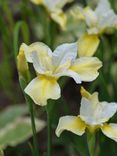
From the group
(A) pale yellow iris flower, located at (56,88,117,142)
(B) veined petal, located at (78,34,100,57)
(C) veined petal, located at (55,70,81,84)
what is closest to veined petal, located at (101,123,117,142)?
(A) pale yellow iris flower, located at (56,88,117,142)

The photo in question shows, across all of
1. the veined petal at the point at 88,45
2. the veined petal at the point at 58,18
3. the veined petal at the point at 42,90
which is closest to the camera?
the veined petal at the point at 42,90

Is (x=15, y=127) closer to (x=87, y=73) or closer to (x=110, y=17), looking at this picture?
(x=110, y=17)

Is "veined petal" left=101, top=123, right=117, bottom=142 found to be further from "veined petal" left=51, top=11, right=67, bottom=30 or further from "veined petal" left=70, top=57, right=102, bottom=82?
"veined petal" left=51, top=11, right=67, bottom=30

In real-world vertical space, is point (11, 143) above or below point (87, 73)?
below

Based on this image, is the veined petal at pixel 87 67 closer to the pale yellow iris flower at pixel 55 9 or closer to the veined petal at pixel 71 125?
the veined petal at pixel 71 125

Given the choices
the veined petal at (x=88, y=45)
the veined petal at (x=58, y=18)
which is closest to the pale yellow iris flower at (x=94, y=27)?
the veined petal at (x=88, y=45)

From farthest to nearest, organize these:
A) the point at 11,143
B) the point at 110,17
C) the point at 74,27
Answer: the point at 74,27 < the point at 11,143 < the point at 110,17

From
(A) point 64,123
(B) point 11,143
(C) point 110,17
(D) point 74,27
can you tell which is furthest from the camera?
(D) point 74,27

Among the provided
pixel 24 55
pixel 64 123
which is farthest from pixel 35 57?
pixel 64 123
